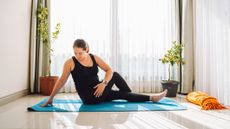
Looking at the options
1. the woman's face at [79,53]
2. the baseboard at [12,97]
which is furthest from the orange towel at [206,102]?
the baseboard at [12,97]

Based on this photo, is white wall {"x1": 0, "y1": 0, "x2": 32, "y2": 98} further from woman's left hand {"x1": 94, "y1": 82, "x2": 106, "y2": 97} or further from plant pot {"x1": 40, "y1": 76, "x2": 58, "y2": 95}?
woman's left hand {"x1": 94, "y1": 82, "x2": 106, "y2": 97}

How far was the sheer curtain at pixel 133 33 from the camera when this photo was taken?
4758mm

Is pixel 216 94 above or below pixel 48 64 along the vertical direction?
below

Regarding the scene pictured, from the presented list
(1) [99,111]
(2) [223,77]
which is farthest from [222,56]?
(1) [99,111]

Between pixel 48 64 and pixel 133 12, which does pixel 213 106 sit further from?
pixel 48 64

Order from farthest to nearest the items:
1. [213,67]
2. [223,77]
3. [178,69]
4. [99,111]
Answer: [178,69]
[213,67]
[223,77]
[99,111]

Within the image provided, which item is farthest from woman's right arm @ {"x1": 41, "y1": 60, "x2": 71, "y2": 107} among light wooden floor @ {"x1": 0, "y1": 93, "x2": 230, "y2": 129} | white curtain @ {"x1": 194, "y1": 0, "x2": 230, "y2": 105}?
white curtain @ {"x1": 194, "y1": 0, "x2": 230, "y2": 105}

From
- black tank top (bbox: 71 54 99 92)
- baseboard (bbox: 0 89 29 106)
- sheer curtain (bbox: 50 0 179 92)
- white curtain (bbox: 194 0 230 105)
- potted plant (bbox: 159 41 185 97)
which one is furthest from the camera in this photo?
sheer curtain (bbox: 50 0 179 92)

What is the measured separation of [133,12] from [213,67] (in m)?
1.93

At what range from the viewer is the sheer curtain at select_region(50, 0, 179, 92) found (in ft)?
15.6

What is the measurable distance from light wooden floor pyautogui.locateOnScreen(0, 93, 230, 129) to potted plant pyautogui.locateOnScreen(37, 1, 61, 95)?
1.46 metres

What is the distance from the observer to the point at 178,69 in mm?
4742

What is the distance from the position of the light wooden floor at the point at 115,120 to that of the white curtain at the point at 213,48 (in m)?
0.87

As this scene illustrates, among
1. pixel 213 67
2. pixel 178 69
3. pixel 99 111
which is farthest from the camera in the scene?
pixel 178 69
